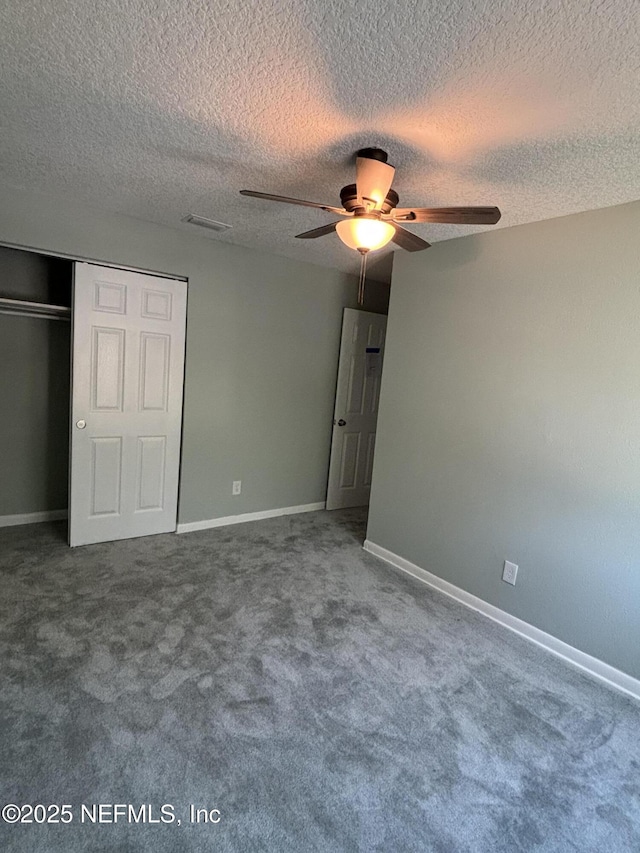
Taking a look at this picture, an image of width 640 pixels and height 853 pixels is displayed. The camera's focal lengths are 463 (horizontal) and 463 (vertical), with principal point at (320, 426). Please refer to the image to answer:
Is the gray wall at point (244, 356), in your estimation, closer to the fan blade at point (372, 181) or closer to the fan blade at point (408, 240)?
the fan blade at point (408, 240)

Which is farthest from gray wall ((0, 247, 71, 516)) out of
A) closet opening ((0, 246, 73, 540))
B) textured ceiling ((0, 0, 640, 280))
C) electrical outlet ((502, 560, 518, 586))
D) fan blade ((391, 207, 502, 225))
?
electrical outlet ((502, 560, 518, 586))

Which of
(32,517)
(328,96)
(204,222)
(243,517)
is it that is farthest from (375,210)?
(32,517)

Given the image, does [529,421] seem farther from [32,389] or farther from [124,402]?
[32,389]

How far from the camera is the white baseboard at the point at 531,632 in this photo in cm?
230

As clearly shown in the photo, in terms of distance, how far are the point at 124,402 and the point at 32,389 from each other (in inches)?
34.4

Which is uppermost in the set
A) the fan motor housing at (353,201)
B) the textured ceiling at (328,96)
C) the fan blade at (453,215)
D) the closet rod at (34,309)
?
the textured ceiling at (328,96)

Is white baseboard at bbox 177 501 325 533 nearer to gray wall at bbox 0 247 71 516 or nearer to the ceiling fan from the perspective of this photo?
gray wall at bbox 0 247 71 516

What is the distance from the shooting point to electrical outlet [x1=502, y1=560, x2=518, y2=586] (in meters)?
2.76

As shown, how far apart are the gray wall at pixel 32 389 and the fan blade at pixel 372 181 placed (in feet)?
9.34

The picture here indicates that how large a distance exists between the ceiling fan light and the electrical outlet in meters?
2.00

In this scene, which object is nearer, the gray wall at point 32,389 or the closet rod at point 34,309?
the closet rod at point 34,309

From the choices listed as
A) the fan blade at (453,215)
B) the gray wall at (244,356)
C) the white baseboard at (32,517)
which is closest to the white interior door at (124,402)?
the gray wall at (244,356)

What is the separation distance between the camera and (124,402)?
3.42m

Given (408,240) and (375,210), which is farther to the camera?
(408,240)
